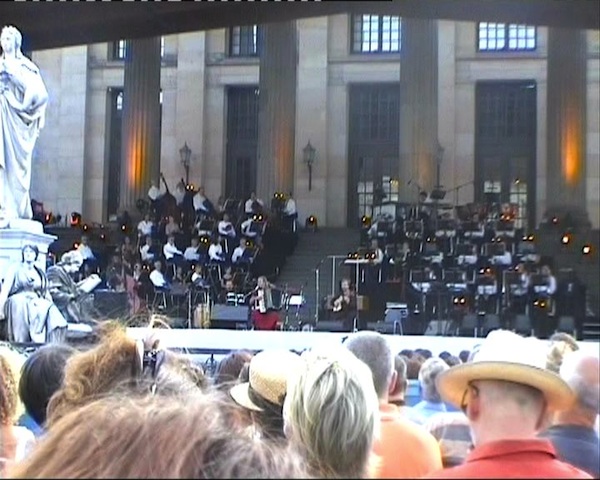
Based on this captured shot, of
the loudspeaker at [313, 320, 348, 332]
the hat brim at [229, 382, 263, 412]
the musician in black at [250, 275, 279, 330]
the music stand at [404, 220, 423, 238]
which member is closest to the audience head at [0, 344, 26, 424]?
the hat brim at [229, 382, 263, 412]

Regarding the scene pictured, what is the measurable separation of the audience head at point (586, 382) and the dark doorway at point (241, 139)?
31.9 meters

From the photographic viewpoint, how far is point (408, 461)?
360cm

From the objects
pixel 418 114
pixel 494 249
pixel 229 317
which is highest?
pixel 418 114

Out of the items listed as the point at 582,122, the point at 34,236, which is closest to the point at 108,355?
the point at 34,236

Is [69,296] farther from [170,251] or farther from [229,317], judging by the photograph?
[170,251]

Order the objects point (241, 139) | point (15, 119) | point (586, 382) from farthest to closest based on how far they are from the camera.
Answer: point (241, 139)
point (15, 119)
point (586, 382)

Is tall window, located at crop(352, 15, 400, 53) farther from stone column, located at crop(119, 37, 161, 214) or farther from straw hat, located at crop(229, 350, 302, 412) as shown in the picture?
straw hat, located at crop(229, 350, 302, 412)

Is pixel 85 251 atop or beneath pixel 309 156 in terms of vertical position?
beneath

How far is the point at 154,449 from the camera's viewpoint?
1.20 meters

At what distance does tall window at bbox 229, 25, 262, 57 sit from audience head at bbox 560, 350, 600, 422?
33.5 m

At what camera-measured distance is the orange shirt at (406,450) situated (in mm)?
3572

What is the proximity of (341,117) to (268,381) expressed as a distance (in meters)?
31.4

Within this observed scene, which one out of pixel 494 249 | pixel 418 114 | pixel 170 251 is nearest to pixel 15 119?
pixel 170 251

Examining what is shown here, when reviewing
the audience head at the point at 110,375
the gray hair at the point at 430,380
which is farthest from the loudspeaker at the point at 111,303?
the audience head at the point at 110,375
